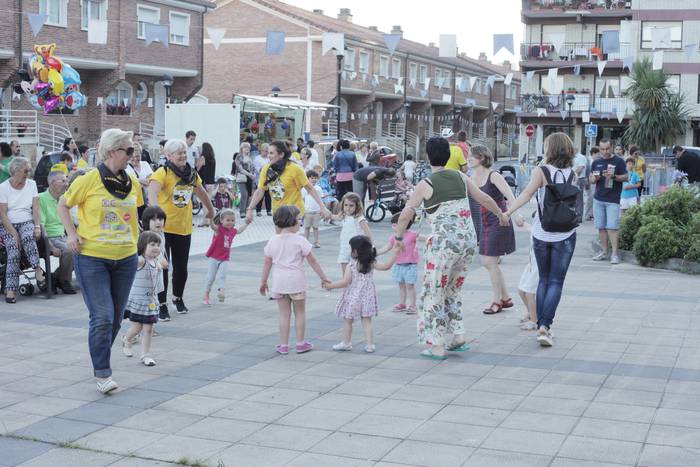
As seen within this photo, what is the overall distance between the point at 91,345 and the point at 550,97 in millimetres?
49669

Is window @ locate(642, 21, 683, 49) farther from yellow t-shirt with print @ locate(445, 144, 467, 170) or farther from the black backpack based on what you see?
the black backpack

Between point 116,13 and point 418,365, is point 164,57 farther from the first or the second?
point 418,365

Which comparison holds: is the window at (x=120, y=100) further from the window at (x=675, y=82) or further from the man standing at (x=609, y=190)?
the window at (x=675, y=82)

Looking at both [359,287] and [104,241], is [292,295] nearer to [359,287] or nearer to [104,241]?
[359,287]

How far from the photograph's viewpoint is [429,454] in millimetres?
5121

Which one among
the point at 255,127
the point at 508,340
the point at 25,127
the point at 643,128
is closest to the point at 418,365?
the point at 508,340

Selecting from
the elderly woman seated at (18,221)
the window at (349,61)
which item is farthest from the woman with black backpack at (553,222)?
the window at (349,61)

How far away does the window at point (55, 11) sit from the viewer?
100.0 ft

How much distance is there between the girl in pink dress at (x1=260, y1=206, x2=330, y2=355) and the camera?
7.59 metres

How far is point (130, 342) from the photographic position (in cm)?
768

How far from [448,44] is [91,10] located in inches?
496

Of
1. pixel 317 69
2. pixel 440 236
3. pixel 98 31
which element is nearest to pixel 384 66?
pixel 317 69

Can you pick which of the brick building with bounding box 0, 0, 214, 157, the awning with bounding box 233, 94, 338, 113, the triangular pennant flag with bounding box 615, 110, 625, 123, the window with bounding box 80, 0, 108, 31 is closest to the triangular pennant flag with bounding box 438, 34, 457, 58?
the awning with bounding box 233, 94, 338, 113

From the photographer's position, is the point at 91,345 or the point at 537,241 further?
the point at 537,241
